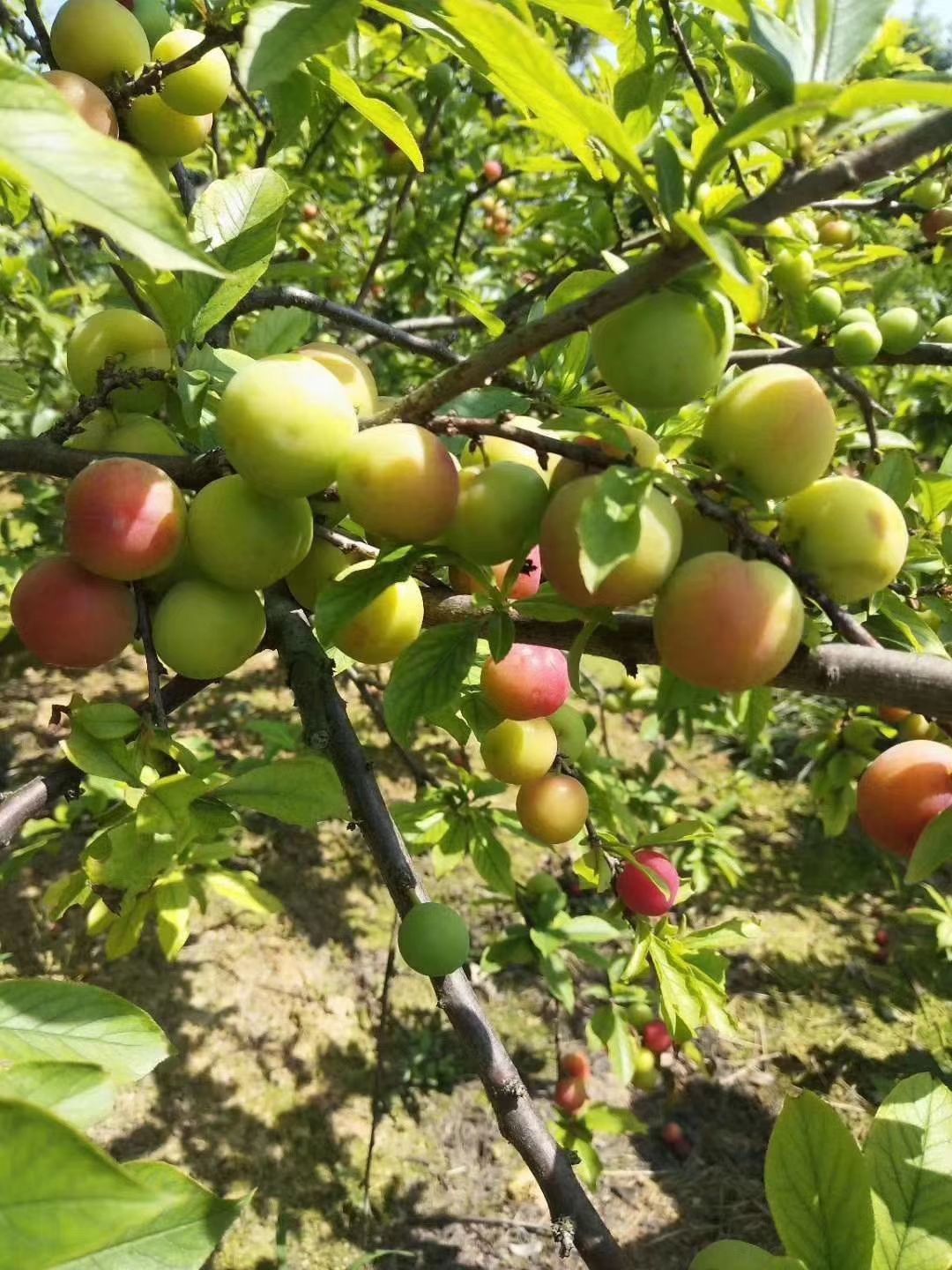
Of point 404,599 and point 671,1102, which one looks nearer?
point 404,599

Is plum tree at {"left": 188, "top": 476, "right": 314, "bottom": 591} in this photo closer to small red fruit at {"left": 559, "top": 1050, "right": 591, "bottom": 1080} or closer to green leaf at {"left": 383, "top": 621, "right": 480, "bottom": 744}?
green leaf at {"left": 383, "top": 621, "right": 480, "bottom": 744}

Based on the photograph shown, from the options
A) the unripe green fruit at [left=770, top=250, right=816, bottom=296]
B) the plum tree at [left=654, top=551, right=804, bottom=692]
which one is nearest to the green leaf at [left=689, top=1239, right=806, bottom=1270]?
the plum tree at [left=654, top=551, right=804, bottom=692]

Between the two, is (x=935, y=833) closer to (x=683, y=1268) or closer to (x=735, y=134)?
(x=735, y=134)

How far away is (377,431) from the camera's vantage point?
84cm

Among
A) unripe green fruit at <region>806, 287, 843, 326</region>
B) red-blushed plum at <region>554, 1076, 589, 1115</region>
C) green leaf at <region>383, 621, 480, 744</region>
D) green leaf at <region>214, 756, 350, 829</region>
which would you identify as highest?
unripe green fruit at <region>806, 287, 843, 326</region>

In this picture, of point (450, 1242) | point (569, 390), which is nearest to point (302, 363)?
point (569, 390)

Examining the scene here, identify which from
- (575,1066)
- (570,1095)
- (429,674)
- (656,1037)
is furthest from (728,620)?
(656,1037)

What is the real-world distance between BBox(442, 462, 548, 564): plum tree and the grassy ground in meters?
1.92

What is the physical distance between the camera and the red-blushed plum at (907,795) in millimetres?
1173

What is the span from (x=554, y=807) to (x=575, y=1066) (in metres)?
1.85

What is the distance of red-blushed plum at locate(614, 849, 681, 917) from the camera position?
5.33ft

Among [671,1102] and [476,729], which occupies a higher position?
[476,729]

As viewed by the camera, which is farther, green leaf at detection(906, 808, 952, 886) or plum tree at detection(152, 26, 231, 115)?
plum tree at detection(152, 26, 231, 115)

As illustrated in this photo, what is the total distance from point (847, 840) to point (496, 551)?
4.40 m
